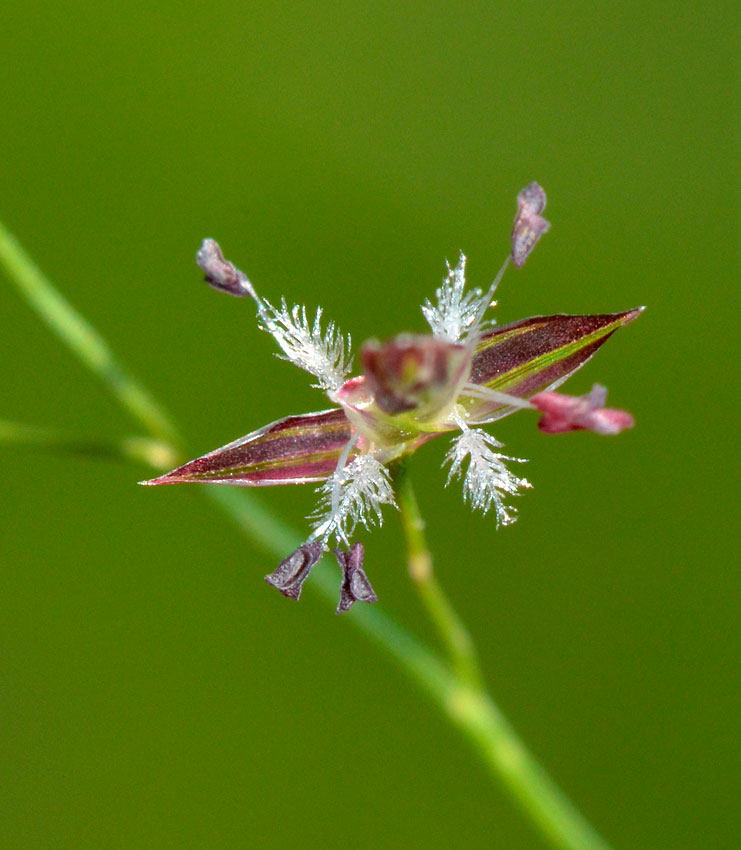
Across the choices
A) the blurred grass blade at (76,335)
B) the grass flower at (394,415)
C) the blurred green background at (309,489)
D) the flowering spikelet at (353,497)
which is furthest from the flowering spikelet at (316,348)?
the blurred green background at (309,489)

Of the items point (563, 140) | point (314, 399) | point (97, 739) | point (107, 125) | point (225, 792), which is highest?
point (107, 125)

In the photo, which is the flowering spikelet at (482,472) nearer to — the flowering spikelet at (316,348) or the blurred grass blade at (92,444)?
the flowering spikelet at (316,348)

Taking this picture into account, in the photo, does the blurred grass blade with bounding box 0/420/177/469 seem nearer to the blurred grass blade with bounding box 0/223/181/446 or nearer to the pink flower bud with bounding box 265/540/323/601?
the blurred grass blade with bounding box 0/223/181/446

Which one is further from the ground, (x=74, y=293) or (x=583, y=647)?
(x=74, y=293)

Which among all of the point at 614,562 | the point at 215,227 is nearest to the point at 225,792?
the point at 614,562

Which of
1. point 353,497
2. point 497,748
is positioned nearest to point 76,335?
point 353,497

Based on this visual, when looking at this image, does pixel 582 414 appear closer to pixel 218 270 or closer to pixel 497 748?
pixel 218 270

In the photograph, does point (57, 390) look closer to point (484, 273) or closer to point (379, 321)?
point (379, 321)
